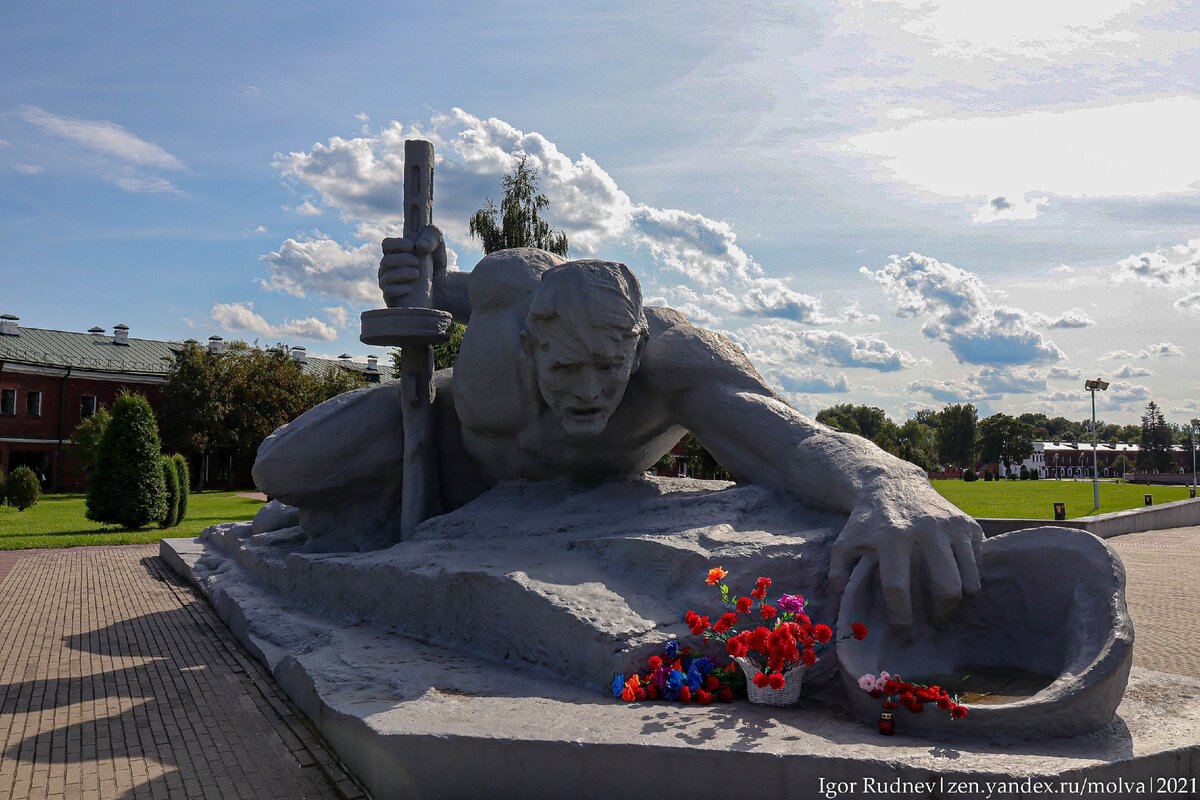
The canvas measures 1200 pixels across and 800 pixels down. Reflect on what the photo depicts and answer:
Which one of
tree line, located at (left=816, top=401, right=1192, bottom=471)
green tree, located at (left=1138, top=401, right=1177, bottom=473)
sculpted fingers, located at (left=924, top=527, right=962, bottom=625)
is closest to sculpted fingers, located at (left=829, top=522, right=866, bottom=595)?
sculpted fingers, located at (left=924, top=527, right=962, bottom=625)

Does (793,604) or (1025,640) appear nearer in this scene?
(793,604)

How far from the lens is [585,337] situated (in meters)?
3.46

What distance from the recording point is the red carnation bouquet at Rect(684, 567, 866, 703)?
2.61 metres

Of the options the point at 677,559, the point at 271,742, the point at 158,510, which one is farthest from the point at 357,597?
the point at 158,510

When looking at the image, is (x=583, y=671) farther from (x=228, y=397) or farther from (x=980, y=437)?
(x=980, y=437)

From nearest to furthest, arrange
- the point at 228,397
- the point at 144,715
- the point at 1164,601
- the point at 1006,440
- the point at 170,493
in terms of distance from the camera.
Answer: the point at 144,715
the point at 1164,601
the point at 170,493
the point at 228,397
the point at 1006,440

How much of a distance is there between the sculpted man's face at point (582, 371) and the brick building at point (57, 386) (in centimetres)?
2853

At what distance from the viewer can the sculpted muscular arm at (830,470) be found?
2832mm

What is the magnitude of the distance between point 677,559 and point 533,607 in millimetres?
563

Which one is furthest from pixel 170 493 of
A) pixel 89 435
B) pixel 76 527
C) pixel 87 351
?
pixel 87 351

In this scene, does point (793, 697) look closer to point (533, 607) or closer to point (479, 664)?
point (533, 607)

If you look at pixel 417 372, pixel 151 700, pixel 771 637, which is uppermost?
pixel 417 372

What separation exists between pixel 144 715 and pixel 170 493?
12.1m

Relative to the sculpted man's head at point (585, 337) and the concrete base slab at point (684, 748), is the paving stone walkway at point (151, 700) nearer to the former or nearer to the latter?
the concrete base slab at point (684, 748)
